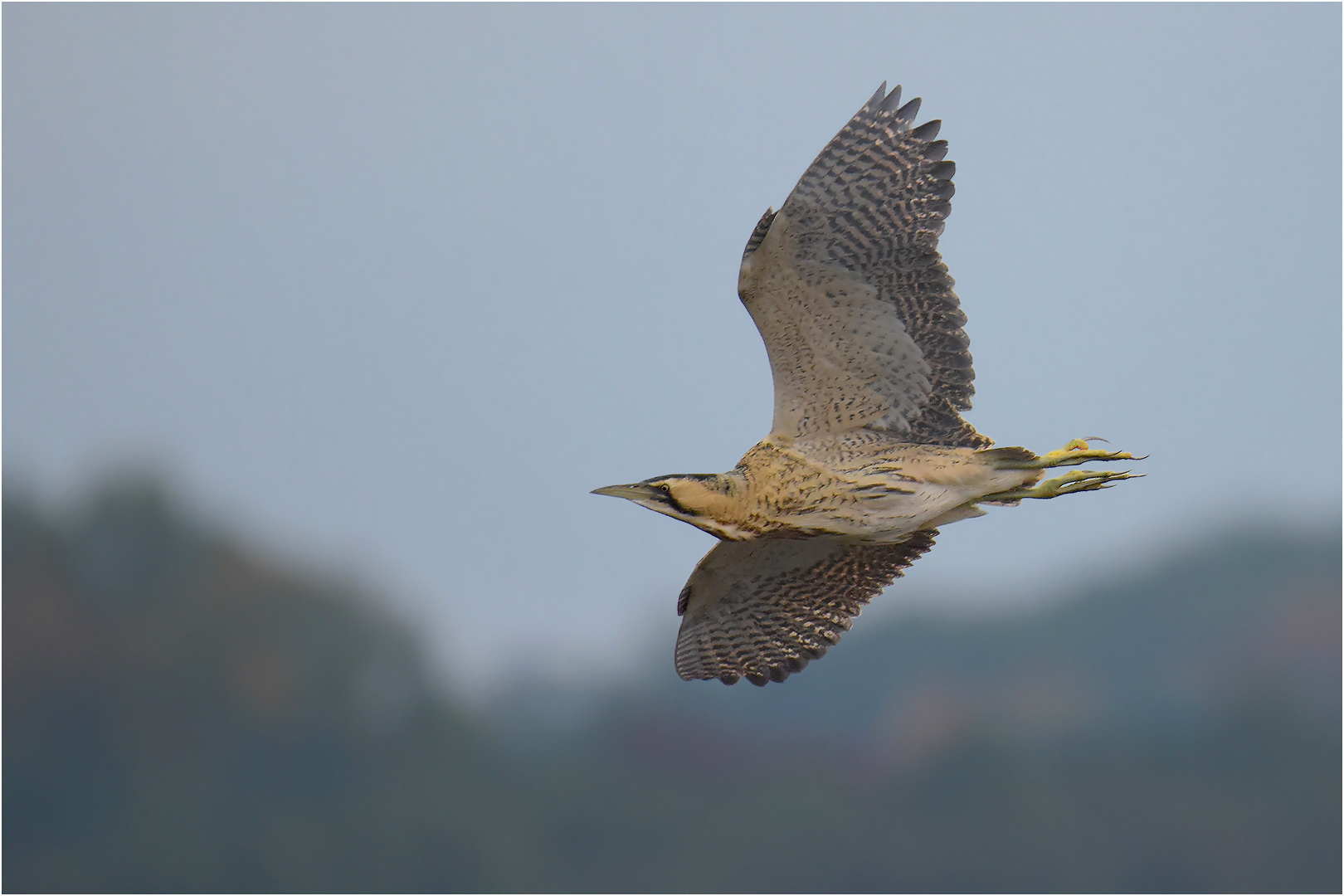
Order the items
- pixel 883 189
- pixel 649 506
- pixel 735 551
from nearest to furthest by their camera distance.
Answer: pixel 649 506, pixel 883 189, pixel 735 551

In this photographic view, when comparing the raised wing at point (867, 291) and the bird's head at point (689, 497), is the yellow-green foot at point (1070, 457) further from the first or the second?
the bird's head at point (689, 497)

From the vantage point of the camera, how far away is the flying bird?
16.6ft

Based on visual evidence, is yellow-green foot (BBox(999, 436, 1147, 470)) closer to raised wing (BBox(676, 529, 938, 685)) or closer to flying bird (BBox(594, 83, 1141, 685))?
flying bird (BBox(594, 83, 1141, 685))

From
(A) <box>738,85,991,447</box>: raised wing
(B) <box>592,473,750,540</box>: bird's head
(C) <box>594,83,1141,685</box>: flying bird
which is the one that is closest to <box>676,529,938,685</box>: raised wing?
(C) <box>594,83,1141,685</box>: flying bird

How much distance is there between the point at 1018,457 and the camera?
511cm

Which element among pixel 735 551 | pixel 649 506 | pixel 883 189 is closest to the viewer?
pixel 649 506

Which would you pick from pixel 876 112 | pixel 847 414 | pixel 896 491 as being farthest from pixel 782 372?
pixel 876 112

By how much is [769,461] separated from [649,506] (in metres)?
0.51

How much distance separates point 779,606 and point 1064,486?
1.27 m

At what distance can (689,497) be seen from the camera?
15.9 feet

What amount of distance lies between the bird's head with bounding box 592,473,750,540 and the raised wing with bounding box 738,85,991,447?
0.52 meters

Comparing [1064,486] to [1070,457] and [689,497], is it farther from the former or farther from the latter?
[689,497]

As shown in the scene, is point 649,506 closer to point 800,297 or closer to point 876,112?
point 800,297

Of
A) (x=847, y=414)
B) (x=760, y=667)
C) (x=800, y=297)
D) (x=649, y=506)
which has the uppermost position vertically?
(x=800, y=297)
